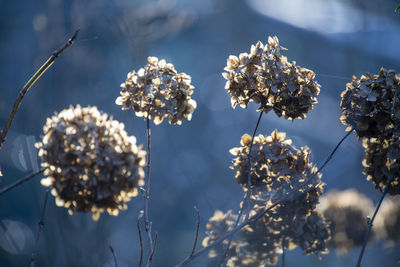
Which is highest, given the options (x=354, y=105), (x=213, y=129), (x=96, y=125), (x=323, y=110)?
(x=213, y=129)

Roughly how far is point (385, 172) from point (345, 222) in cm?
36

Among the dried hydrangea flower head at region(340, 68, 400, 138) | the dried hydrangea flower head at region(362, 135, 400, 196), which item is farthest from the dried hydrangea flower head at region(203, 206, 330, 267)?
the dried hydrangea flower head at region(340, 68, 400, 138)

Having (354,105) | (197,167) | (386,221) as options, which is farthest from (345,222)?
(197,167)

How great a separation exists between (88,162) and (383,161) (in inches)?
33.7

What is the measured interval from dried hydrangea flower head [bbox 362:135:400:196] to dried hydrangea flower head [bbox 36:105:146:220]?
72cm

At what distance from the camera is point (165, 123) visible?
3.30 metres

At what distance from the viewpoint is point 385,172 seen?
1082 millimetres

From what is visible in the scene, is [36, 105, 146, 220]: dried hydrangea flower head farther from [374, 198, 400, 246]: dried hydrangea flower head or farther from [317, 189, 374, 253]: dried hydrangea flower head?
[374, 198, 400, 246]: dried hydrangea flower head

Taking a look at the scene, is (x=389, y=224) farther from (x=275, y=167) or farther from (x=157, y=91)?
(x=157, y=91)

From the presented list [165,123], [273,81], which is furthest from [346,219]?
[165,123]

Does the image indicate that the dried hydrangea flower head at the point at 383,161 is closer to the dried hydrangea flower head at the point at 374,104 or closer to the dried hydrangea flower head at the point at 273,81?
the dried hydrangea flower head at the point at 374,104

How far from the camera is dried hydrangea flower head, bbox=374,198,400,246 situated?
1429 mm

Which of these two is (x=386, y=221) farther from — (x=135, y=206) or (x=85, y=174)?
(x=135, y=206)

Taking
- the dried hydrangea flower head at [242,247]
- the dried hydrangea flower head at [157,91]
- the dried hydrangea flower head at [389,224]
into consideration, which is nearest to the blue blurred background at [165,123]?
the dried hydrangea flower head at [389,224]
